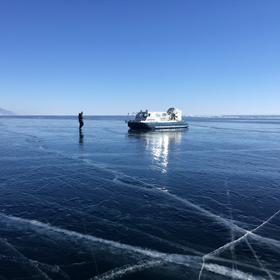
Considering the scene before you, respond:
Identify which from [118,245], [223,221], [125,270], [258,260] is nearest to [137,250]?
[118,245]

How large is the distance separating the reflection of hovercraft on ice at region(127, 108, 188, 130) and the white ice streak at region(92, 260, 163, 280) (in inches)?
→ 2653

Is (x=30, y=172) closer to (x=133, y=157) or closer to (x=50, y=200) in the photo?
(x=50, y=200)

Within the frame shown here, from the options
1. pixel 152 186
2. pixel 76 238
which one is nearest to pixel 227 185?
pixel 152 186

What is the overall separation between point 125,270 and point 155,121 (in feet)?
235

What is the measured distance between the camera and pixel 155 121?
264 feet

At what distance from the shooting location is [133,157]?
33.5 m

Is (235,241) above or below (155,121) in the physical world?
below

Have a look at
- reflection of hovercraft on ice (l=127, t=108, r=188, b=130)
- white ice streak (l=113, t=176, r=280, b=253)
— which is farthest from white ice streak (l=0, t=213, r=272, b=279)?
reflection of hovercraft on ice (l=127, t=108, r=188, b=130)

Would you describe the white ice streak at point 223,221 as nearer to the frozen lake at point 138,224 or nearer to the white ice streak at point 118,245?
the frozen lake at point 138,224

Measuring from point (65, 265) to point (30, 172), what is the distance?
1541cm

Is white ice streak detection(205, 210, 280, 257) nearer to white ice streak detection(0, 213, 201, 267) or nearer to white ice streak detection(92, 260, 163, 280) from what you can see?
white ice streak detection(0, 213, 201, 267)

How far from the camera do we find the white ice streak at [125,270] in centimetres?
929

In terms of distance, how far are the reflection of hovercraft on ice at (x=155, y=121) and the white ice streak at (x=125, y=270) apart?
221ft

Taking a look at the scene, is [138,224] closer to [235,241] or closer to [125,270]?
[125,270]
